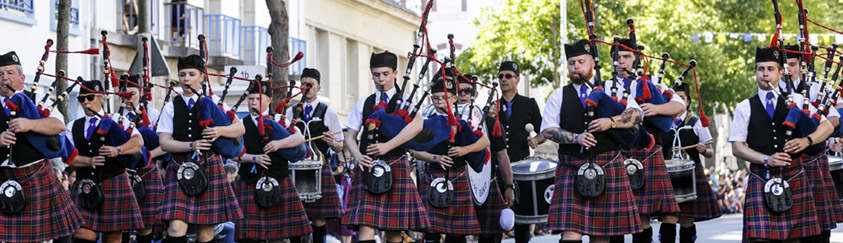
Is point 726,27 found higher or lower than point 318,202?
higher

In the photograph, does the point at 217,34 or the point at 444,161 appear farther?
the point at 217,34

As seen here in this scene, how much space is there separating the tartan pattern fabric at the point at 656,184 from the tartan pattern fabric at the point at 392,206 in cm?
153

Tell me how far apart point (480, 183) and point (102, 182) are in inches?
95.4

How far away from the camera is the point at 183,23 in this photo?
2127 cm

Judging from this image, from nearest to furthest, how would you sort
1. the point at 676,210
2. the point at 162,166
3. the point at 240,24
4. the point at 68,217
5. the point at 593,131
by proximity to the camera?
the point at 593,131 < the point at 68,217 < the point at 676,210 < the point at 162,166 < the point at 240,24

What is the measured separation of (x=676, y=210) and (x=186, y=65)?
10.8 ft

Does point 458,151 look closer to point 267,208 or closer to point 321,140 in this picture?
point 267,208

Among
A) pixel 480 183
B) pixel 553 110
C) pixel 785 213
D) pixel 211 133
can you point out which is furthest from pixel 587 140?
pixel 211 133

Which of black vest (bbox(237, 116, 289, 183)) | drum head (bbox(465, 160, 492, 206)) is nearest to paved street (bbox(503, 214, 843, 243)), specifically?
drum head (bbox(465, 160, 492, 206))

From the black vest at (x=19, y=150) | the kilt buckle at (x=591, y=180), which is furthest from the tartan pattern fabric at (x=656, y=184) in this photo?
the black vest at (x=19, y=150)

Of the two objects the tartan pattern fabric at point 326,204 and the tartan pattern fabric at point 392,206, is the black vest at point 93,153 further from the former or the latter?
the tartan pattern fabric at point 326,204

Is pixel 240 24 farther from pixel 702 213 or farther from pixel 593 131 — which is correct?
pixel 593 131

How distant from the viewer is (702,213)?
11.3m

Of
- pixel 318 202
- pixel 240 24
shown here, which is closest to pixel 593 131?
pixel 318 202
